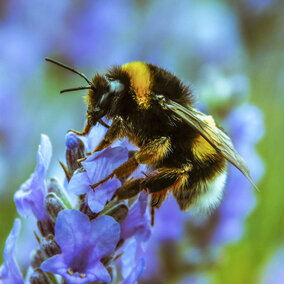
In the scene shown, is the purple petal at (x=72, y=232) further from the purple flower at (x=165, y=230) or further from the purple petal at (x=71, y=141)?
the purple flower at (x=165, y=230)

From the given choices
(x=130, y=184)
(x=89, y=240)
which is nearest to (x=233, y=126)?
(x=130, y=184)

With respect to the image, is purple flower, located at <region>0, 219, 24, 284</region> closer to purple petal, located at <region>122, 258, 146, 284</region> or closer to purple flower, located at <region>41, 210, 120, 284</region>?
purple flower, located at <region>41, 210, 120, 284</region>

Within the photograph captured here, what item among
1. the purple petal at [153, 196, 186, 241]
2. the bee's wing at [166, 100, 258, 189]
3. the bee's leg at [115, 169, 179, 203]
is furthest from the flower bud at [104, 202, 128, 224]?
the purple petal at [153, 196, 186, 241]

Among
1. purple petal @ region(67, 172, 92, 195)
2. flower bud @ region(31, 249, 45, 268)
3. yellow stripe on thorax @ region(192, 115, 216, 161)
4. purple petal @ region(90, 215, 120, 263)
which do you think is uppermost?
yellow stripe on thorax @ region(192, 115, 216, 161)

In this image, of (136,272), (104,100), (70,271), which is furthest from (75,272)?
(104,100)

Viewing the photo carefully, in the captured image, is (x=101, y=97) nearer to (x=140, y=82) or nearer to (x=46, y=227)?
(x=140, y=82)
